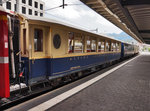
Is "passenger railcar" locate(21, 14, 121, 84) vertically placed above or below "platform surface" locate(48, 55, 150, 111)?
above

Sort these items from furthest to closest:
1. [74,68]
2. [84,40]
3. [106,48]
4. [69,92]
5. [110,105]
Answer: [106,48] → [84,40] → [74,68] → [69,92] → [110,105]

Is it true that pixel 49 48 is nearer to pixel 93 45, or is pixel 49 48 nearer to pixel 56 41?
pixel 56 41

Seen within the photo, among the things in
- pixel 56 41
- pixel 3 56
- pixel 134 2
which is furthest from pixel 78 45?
pixel 134 2

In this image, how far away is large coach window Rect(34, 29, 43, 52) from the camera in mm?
5064

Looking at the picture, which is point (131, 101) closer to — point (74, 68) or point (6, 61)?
point (74, 68)

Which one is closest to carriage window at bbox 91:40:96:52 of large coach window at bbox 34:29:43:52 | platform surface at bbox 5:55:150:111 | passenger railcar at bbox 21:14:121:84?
passenger railcar at bbox 21:14:121:84

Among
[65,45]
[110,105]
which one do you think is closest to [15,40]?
[65,45]

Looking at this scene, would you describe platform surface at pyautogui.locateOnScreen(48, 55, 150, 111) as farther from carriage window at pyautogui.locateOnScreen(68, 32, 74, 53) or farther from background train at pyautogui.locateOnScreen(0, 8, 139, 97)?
carriage window at pyautogui.locateOnScreen(68, 32, 74, 53)

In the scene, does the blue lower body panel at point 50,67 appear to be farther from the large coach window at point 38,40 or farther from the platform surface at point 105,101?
the platform surface at point 105,101

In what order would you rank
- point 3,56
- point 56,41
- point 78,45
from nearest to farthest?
point 3,56
point 56,41
point 78,45

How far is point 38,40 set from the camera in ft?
17.0

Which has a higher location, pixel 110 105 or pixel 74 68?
pixel 74 68

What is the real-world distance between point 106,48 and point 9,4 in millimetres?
33225

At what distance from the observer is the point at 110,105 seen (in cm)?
412
